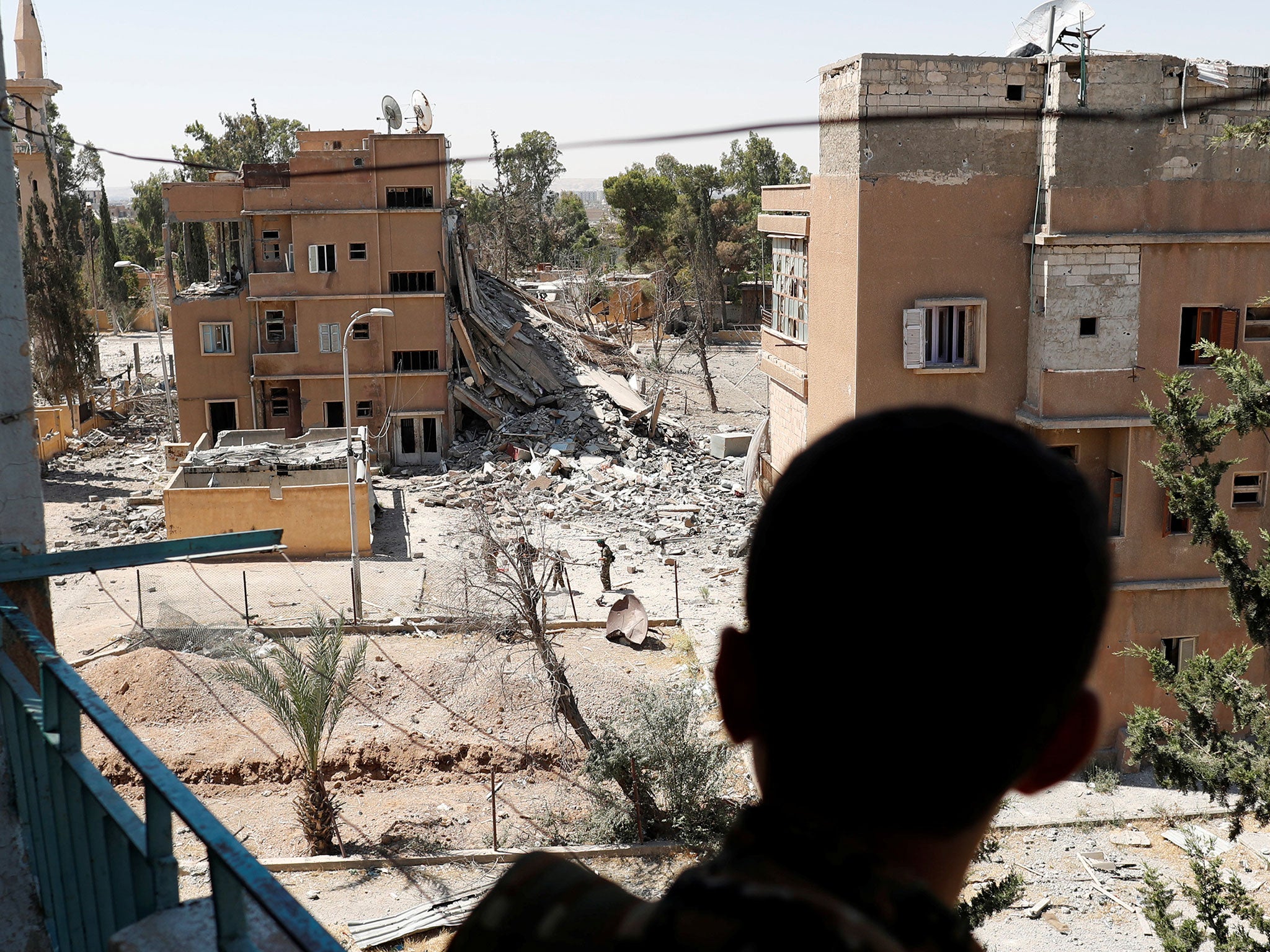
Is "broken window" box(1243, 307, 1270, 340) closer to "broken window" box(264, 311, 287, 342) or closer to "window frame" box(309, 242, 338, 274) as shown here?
"window frame" box(309, 242, 338, 274)

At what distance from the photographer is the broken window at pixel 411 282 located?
32469 millimetres

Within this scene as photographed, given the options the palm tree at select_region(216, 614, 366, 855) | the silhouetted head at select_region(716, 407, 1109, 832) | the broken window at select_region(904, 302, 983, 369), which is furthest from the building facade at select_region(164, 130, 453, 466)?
the silhouetted head at select_region(716, 407, 1109, 832)

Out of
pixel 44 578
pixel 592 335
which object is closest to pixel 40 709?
pixel 44 578

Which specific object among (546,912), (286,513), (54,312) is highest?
(54,312)

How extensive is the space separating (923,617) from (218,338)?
34.3m

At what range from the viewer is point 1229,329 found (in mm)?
16375

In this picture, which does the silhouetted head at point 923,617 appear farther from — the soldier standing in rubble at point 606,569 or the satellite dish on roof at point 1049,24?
the soldier standing in rubble at point 606,569

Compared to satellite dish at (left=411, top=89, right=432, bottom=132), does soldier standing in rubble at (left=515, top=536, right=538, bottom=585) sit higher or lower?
lower

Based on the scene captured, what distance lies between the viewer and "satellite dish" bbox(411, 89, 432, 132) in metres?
33.6

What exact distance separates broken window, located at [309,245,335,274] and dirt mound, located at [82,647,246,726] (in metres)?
15.8

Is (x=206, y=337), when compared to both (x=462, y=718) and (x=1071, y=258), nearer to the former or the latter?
(x=462, y=718)

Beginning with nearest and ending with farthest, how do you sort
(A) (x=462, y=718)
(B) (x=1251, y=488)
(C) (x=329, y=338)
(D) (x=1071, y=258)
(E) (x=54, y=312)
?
(D) (x=1071, y=258)
(B) (x=1251, y=488)
(A) (x=462, y=718)
(C) (x=329, y=338)
(E) (x=54, y=312)

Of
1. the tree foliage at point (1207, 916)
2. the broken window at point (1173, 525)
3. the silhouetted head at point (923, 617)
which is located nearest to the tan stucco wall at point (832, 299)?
the broken window at point (1173, 525)

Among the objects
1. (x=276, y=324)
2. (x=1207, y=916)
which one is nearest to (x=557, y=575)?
(x=1207, y=916)
